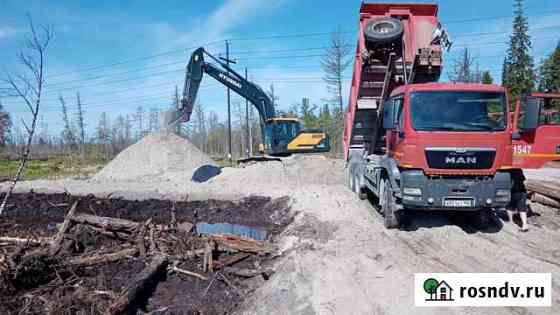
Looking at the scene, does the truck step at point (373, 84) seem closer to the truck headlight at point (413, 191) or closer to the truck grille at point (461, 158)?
the truck grille at point (461, 158)

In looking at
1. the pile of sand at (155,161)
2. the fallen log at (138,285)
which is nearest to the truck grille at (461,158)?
the fallen log at (138,285)

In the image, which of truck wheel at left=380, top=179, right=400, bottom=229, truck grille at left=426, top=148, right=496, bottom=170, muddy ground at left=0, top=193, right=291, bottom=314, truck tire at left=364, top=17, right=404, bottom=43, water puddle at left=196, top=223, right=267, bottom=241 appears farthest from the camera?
water puddle at left=196, top=223, right=267, bottom=241

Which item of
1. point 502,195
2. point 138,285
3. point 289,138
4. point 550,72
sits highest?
point 550,72

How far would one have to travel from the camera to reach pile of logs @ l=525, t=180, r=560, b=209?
8.70 meters

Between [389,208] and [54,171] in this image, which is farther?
[54,171]

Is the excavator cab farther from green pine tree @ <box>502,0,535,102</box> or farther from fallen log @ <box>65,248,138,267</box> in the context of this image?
green pine tree @ <box>502,0,535,102</box>

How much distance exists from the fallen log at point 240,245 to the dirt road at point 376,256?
1.21 feet

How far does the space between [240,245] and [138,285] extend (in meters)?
2.12

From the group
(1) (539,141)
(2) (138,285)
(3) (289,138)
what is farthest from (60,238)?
(3) (289,138)

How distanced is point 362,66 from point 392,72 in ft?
2.32

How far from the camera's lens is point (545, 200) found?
9.02 metres

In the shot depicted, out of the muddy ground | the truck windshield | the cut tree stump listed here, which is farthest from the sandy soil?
the cut tree stump

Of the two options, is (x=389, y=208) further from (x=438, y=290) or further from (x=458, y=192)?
(x=438, y=290)

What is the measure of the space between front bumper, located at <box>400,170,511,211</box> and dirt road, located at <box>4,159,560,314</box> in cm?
67
